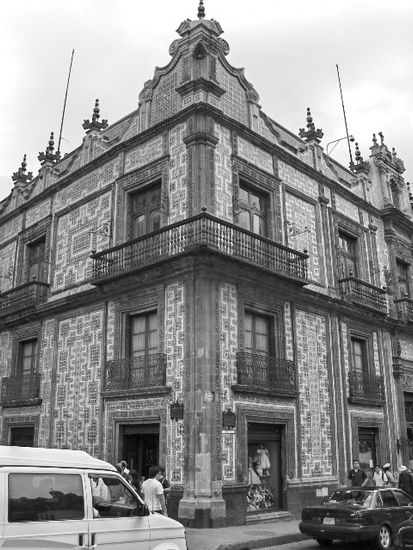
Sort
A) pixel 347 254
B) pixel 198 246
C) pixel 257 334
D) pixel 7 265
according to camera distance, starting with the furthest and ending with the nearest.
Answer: pixel 7 265, pixel 347 254, pixel 257 334, pixel 198 246

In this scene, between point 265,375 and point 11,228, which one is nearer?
→ point 265,375

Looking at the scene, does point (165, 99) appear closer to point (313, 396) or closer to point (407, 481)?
point (313, 396)

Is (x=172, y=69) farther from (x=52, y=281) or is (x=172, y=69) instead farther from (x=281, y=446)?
(x=281, y=446)

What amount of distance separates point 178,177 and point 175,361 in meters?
5.37

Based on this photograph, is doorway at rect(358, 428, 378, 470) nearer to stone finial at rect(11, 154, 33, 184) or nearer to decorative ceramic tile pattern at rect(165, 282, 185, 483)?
decorative ceramic tile pattern at rect(165, 282, 185, 483)

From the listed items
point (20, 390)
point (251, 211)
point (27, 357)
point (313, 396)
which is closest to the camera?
point (313, 396)

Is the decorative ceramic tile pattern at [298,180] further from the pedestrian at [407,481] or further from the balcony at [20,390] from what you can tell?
the balcony at [20,390]

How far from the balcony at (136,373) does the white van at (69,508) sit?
749cm

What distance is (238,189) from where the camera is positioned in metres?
17.5

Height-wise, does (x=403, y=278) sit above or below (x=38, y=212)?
below

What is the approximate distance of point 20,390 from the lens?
20.8 metres

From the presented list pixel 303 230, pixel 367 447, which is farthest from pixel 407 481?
pixel 303 230

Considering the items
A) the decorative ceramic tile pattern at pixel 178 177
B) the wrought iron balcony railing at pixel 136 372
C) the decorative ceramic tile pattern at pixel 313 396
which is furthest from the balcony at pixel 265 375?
the decorative ceramic tile pattern at pixel 178 177

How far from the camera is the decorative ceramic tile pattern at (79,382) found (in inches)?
690
